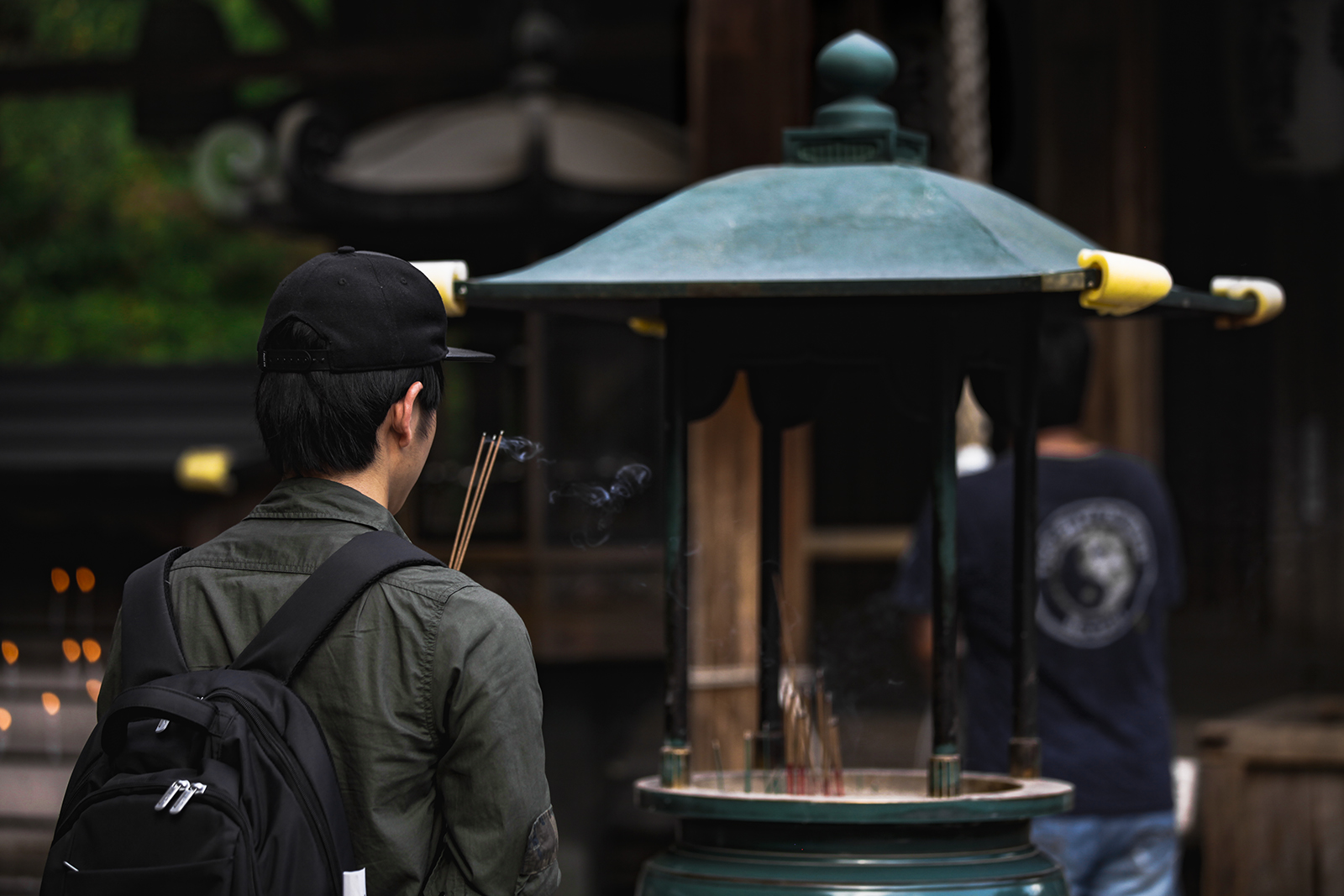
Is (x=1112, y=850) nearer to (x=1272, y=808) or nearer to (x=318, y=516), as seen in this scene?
(x=1272, y=808)

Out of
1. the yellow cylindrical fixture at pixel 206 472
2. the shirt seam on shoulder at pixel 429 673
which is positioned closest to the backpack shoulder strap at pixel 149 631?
the shirt seam on shoulder at pixel 429 673

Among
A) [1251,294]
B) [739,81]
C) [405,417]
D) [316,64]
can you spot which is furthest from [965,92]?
[316,64]

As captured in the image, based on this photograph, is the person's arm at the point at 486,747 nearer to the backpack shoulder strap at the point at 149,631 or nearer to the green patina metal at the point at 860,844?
the backpack shoulder strap at the point at 149,631

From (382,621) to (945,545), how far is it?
5.18 feet

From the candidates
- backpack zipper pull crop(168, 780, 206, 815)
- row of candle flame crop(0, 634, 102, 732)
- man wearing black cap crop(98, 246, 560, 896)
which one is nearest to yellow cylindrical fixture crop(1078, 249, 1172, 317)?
man wearing black cap crop(98, 246, 560, 896)

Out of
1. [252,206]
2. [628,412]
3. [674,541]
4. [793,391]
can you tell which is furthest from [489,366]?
[674,541]

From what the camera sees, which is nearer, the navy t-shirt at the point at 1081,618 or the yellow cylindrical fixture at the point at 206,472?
the navy t-shirt at the point at 1081,618

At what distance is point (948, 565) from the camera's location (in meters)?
3.20

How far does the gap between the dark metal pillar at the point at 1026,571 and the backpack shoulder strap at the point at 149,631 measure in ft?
6.18

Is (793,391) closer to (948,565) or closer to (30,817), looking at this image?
(948,565)

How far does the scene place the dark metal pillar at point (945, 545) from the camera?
3156 mm

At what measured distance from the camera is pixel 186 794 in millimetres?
1716

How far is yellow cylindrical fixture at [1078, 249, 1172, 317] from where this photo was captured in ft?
9.36

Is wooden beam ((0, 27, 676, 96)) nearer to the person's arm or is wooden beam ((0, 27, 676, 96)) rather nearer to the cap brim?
the cap brim
